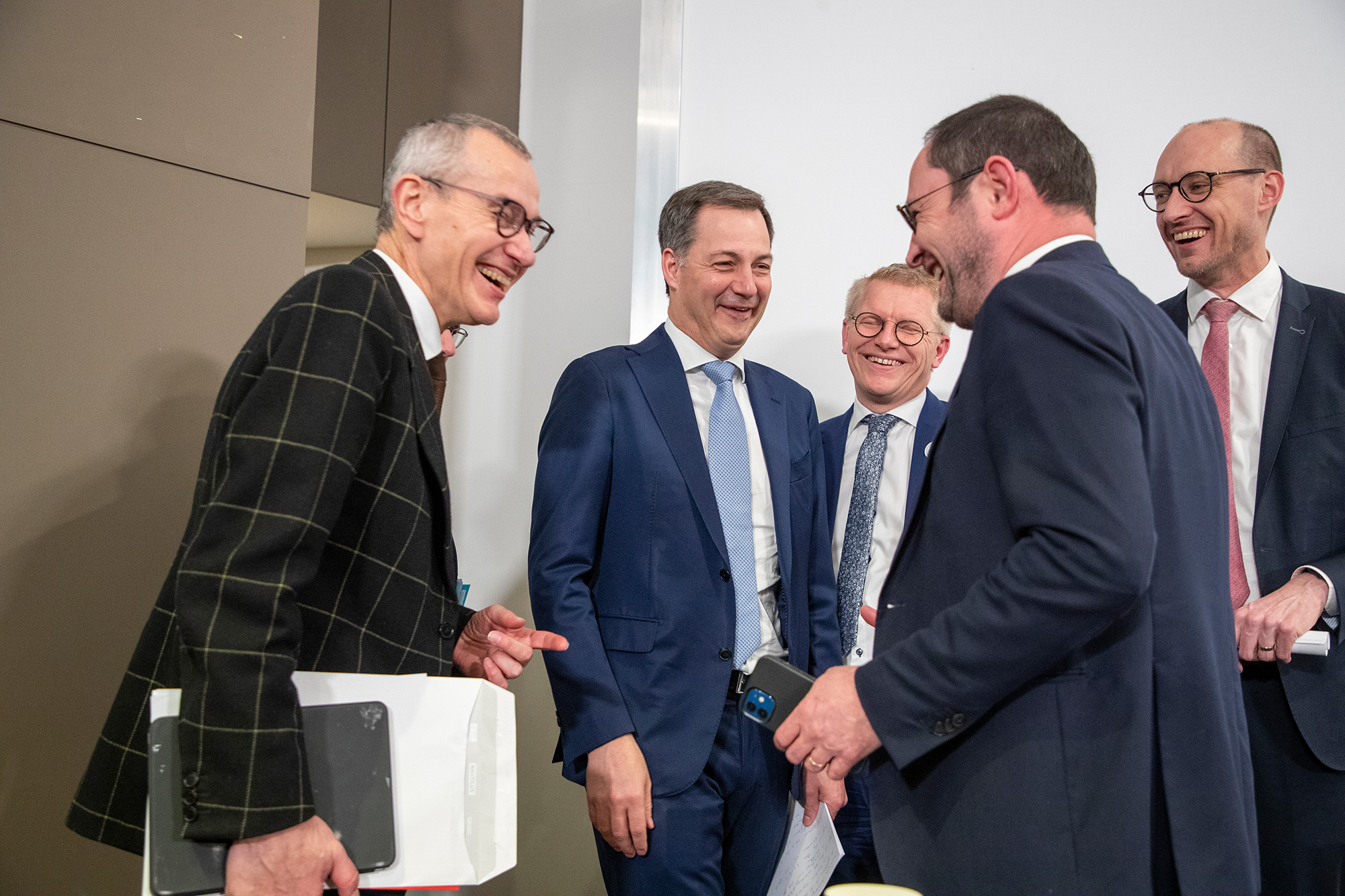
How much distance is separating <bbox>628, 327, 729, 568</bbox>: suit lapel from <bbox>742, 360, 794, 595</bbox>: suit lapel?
6.2 inches

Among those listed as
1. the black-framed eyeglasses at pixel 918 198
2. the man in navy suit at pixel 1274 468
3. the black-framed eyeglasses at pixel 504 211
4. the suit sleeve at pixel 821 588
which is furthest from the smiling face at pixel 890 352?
the black-framed eyeglasses at pixel 504 211

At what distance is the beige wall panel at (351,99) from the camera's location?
2.73 meters

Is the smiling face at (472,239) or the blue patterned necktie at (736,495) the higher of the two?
the smiling face at (472,239)

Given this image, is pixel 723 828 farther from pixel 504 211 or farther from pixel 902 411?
pixel 504 211

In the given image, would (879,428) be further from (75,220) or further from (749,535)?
(75,220)

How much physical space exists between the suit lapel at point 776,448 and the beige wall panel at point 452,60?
1358mm

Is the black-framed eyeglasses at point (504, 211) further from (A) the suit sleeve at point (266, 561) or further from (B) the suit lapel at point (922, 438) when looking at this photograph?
(B) the suit lapel at point (922, 438)

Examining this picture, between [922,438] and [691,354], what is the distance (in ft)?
2.39

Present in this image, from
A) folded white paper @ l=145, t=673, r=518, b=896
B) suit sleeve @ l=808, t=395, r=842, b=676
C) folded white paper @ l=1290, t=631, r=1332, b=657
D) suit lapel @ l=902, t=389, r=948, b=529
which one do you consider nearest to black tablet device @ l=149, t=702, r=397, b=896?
folded white paper @ l=145, t=673, r=518, b=896

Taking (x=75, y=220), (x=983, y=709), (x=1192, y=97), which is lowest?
(x=983, y=709)

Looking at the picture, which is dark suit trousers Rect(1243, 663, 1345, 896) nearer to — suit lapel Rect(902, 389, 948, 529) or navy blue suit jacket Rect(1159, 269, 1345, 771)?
navy blue suit jacket Rect(1159, 269, 1345, 771)

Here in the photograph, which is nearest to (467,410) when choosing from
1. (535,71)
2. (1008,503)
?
(535,71)

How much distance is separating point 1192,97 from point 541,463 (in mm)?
2444

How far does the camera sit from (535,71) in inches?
137
